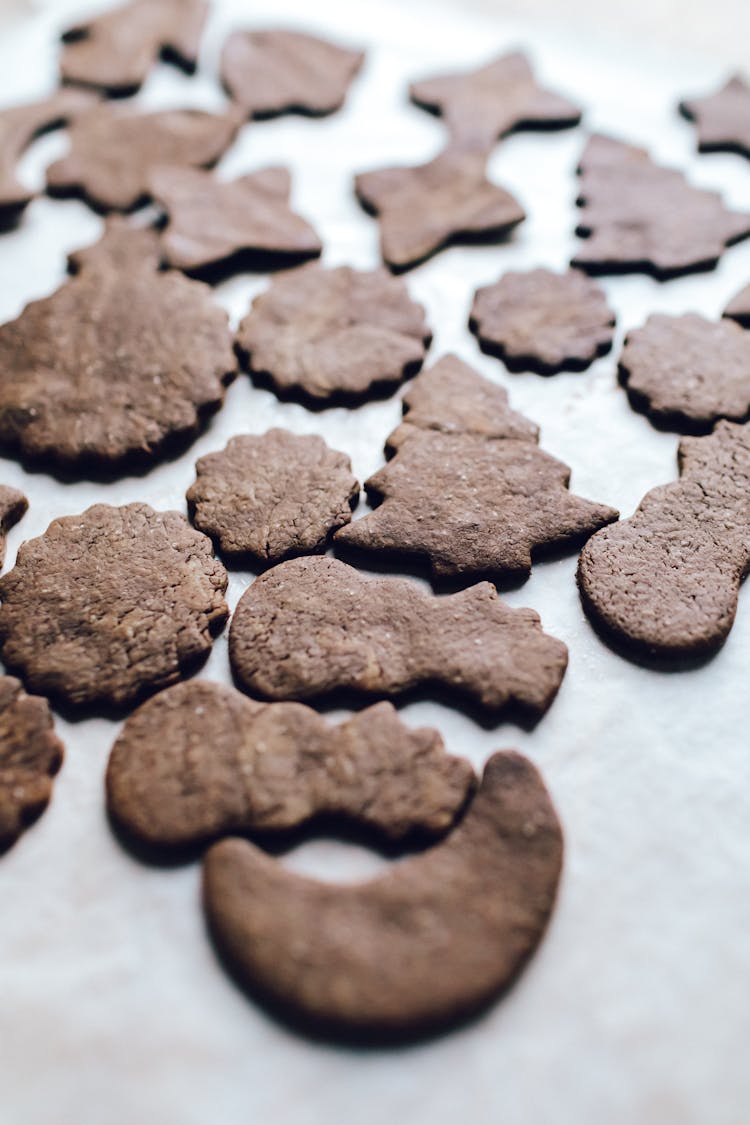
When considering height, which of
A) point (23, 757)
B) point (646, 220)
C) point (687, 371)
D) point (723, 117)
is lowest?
point (23, 757)

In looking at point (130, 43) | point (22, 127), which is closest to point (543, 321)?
point (22, 127)

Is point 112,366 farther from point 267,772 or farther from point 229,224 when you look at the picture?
point 267,772

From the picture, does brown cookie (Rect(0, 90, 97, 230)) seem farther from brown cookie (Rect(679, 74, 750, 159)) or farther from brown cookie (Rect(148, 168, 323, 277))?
brown cookie (Rect(679, 74, 750, 159))

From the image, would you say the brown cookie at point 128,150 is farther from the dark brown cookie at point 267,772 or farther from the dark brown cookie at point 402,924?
the dark brown cookie at point 402,924

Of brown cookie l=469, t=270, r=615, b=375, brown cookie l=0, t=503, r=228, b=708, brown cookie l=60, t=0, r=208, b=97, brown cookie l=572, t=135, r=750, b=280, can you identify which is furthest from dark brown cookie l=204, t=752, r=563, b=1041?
brown cookie l=60, t=0, r=208, b=97

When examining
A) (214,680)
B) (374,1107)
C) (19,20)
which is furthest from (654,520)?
(19,20)

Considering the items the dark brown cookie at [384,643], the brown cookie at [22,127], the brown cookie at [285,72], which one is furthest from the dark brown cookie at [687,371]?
the brown cookie at [22,127]

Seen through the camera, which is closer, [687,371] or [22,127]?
[687,371]
